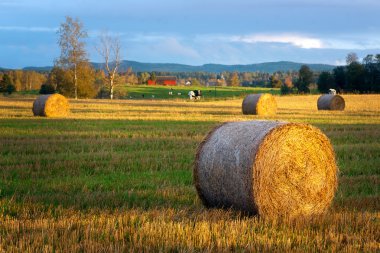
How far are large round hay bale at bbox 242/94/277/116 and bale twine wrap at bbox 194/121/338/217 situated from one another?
21097mm

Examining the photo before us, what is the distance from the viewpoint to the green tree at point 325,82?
72.5m

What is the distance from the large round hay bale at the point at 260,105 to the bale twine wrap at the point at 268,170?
69.2 ft

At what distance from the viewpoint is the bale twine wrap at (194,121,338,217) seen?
773cm

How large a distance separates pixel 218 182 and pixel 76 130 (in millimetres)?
12208

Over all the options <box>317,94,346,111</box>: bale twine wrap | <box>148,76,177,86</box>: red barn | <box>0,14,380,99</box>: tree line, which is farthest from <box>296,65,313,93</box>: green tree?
<box>148,76,177,86</box>: red barn

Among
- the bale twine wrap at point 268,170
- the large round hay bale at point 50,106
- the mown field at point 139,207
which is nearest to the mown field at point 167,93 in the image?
the large round hay bale at point 50,106

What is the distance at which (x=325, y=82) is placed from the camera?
2896 inches

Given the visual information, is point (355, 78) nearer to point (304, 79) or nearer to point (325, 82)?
point (325, 82)

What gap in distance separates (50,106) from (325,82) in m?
52.5

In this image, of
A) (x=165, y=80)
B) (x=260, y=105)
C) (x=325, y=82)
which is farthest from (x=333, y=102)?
(x=165, y=80)

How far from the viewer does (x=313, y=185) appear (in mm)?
8188

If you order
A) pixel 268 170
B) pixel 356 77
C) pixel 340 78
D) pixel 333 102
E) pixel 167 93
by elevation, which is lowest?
pixel 167 93

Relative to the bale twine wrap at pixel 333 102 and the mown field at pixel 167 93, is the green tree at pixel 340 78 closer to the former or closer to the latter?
the mown field at pixel 167 93

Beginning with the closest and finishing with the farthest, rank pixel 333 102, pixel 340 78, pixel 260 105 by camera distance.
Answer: pixel 260 105 < pixel 333 102 < pixel 340 78
